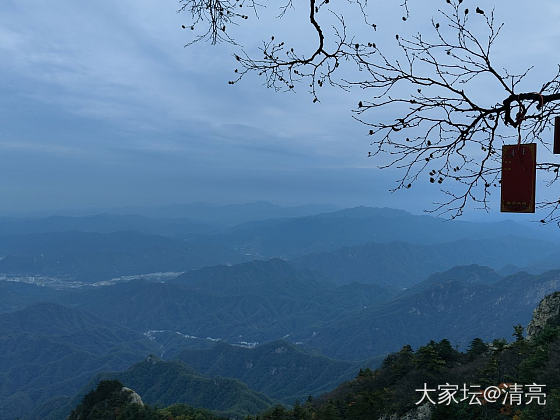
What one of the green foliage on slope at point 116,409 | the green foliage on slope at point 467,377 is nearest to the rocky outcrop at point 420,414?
the green foliage on slope at point 467,377

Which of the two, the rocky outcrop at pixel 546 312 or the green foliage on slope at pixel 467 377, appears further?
the rocky outcrop at pixel 546 312

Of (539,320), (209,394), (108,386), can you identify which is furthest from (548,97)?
(209,394)

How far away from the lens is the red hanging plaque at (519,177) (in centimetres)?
394

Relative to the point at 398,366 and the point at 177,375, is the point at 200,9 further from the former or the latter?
the point at 177,375

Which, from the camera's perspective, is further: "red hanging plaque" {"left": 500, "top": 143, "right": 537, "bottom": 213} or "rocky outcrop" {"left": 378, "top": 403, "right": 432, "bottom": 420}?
"rocky outcrop" {"left": 378, "top": 403, "right": 432, "bottom": 420}

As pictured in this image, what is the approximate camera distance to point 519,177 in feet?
13.2

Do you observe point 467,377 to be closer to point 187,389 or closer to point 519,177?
point 519,177

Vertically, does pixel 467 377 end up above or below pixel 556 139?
below

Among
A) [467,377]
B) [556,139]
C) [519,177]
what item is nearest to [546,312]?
[467,377]

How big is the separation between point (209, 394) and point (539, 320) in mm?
130802

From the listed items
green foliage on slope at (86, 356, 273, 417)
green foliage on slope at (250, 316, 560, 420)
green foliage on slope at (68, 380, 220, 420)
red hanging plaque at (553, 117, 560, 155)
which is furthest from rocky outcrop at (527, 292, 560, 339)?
green foliage on slope at (86, 356, 273, 417)

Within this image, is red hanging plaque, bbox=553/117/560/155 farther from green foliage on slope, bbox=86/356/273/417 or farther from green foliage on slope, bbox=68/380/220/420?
green foliage on slope, bbox=86/356/273/417

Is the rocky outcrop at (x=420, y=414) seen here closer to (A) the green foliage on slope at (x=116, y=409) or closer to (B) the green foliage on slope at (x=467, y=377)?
(B) the green foliage on slope at (x=467, y=377)

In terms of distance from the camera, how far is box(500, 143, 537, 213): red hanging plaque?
394 centimetres
